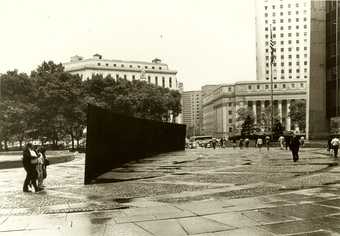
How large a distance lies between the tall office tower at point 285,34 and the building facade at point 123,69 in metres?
30.0

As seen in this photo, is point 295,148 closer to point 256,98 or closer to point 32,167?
point 32,167

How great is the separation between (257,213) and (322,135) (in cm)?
6115

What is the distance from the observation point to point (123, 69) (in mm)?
161000

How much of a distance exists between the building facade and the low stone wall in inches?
4297

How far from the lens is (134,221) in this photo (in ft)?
34.2

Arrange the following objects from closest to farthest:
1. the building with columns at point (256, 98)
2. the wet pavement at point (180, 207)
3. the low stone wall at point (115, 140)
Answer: the wet pavement at point (180, 207) → the low stone wall at point (115, 140) → the building with columns at point (256, 98)

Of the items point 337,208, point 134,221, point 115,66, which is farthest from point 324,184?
point 115,66

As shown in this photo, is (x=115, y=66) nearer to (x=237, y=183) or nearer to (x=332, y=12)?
(x=332, y=12)

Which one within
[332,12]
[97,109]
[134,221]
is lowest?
[134,221]

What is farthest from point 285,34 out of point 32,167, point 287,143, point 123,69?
point 32,167

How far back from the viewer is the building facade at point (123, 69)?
153750 mm

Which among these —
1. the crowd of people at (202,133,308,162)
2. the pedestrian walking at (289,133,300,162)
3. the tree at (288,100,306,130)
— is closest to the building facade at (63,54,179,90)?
the tree at (288,100,306,130)

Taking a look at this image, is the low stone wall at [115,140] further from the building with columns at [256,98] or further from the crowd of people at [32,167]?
the building with columns at [256,98]

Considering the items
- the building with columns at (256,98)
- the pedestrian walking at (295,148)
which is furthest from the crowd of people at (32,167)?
the building with columns at (256,98)
